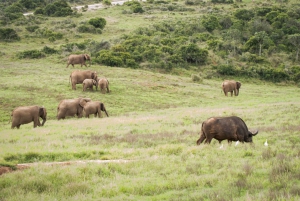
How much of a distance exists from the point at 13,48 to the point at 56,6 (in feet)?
126

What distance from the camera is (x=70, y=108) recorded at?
23.1 meters

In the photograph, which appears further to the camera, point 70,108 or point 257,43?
point 257,43

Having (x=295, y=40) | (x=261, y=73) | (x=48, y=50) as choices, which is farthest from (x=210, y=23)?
(x=48, y=50)

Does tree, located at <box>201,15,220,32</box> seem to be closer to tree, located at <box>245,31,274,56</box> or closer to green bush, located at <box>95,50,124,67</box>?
tree, located at <box>245,31,274,56</box>

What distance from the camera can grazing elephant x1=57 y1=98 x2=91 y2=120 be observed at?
74.9ft

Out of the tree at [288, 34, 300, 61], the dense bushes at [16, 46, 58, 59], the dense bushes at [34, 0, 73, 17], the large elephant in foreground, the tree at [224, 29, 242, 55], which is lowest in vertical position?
the tree at [288, 34, 300, 61]

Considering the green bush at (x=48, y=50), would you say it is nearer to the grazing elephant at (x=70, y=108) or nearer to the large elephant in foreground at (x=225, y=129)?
the grazing elephant at (x=70, y=108)

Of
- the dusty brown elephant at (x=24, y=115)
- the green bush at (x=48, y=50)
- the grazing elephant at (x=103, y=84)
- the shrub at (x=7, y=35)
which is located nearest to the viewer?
the dusty brown elephant at (x=24, y=115)

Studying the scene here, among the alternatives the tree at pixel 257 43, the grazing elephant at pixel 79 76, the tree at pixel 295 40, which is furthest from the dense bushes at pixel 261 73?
the grazing elephant at pixel 79 76

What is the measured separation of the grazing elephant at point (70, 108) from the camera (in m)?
22.8

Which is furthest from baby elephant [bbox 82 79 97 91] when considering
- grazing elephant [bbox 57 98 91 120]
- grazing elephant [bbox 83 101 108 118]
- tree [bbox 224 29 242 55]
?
tree [bbox 224 29 242 55]

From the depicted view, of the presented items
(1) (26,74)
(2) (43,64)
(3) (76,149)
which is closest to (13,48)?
(2) (43,64)

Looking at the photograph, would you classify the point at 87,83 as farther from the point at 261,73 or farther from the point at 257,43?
the point at 257,43

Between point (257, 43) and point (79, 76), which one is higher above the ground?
point (79, 76)
